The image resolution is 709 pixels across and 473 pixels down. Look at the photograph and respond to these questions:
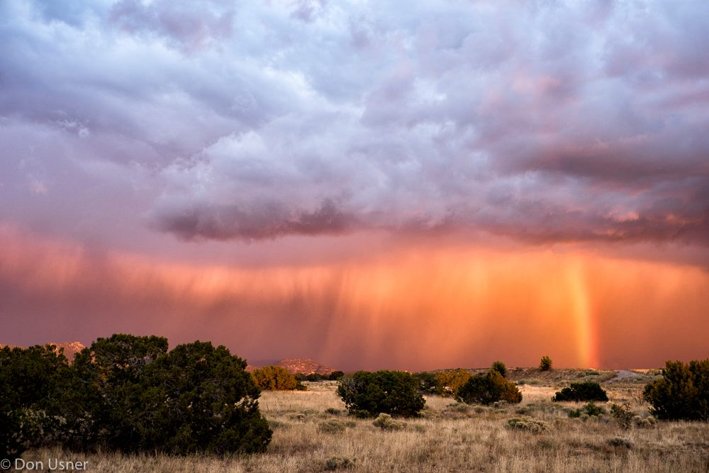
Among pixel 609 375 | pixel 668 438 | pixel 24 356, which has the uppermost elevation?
pixel 24 356

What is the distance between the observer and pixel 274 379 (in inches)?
1933

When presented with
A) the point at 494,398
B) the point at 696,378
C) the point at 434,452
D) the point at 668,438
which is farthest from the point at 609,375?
the point at 434,452

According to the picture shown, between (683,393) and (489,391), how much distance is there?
12.8 m

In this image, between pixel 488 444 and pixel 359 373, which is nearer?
pixel 488 444

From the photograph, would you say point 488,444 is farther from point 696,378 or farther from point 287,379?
point 287,379

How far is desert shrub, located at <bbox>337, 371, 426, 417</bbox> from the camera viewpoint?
85.4 feet

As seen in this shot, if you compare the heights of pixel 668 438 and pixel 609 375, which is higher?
pixel 668 438

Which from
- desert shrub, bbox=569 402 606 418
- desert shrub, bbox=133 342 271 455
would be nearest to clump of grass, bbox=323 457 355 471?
desert shrub, bbox=133 342 271 455

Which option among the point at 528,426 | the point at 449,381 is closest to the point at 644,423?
the point at 528,426

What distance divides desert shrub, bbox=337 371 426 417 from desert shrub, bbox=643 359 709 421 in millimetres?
10601

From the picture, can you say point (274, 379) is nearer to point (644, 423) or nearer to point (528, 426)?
point (528, 426)

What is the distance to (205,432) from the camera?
14.7m

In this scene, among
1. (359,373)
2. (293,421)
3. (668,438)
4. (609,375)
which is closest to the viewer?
(668,438)

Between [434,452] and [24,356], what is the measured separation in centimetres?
1222
